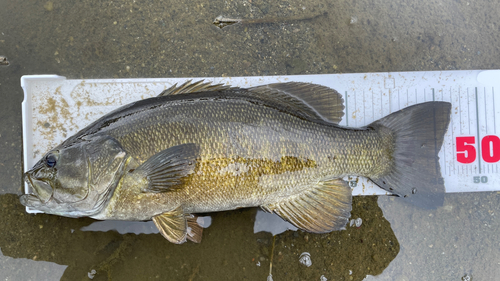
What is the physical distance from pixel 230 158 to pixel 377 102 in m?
1.41

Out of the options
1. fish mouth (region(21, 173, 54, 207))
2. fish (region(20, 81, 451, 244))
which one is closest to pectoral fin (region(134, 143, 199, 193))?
fish (region(20, 81, 451, 244))

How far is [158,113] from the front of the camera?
6.34 ft

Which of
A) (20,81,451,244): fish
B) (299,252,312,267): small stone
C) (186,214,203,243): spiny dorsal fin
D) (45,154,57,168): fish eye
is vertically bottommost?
(299,252,312,267): small stone

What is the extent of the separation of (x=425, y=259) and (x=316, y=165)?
1.42 metres

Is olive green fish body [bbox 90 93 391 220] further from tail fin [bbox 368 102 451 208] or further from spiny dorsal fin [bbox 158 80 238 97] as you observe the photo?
tail fin [bbox 368 102 451 208]

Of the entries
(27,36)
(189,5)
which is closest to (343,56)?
(189,5)

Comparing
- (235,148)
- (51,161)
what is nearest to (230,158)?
(235,148)

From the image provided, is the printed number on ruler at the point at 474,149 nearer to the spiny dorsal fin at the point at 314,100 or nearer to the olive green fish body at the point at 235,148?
the olive green fish body at the point at 235,148

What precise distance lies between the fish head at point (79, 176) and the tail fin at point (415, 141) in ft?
6.08

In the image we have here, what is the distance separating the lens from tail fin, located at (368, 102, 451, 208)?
7.09ft

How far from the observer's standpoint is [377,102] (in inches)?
97.0

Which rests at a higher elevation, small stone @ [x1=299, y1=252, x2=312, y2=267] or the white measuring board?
the white measuring board

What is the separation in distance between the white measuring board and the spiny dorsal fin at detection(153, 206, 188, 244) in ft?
3.37

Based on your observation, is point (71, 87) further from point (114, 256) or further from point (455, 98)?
point (455, 98)
